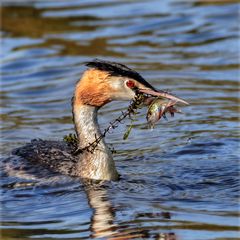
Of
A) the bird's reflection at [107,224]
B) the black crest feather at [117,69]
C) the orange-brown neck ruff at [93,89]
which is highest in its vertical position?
the black crest feather at [117,69]

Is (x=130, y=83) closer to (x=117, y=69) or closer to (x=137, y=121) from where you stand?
(x=117, y=69)

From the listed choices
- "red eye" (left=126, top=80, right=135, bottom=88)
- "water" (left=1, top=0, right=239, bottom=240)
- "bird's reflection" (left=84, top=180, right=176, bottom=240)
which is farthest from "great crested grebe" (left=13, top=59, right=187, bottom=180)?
"bird's reflection" (left=84, top=180, right=176, bottom=240)

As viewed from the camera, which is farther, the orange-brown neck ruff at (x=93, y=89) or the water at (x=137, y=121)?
the orange-brown neck ruff at (x=93, y=89)

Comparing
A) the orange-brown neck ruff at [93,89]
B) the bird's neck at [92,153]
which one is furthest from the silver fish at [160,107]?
the bird's neck at [92,153]

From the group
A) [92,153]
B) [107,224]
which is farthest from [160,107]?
[107,224]

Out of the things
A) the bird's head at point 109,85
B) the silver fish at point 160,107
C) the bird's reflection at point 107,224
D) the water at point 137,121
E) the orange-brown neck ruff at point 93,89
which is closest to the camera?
the bird's reflection at point 107,224

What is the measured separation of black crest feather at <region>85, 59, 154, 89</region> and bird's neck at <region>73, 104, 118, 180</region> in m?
0.54

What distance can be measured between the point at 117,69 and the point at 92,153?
1.04 m

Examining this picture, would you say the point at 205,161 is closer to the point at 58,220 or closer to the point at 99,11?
the point at 58,220

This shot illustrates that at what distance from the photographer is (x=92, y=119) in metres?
10.3

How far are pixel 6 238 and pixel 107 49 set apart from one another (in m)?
10.2

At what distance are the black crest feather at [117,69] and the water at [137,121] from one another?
1.20 metres

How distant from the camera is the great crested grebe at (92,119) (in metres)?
9.87

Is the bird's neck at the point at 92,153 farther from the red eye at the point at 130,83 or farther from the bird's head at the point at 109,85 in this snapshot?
the red eye at the point at 130,83
